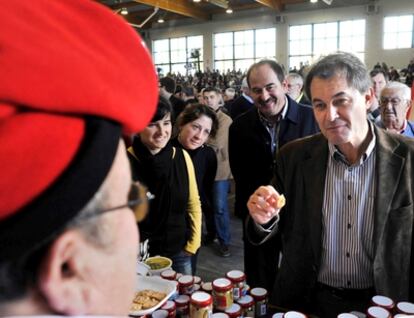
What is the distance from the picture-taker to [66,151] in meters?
0.40

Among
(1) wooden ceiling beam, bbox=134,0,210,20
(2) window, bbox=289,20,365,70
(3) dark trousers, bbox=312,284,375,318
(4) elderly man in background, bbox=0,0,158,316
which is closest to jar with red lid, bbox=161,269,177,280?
(3) dark trousers, bbox=312,284,375,318

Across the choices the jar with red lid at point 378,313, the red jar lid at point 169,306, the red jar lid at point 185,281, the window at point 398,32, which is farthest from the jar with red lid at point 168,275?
the window at point 398,32

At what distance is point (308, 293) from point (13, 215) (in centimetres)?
161

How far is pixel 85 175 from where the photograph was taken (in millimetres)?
417

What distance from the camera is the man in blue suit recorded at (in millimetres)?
2762

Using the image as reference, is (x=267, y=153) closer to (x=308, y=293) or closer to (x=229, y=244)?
A: (x=308, y=293)

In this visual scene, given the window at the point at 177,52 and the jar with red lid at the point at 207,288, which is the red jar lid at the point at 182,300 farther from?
the window at the point at 177,52

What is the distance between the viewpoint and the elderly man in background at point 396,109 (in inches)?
126

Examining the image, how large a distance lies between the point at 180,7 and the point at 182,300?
15110 mm

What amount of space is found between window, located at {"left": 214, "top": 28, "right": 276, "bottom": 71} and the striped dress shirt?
16449mm

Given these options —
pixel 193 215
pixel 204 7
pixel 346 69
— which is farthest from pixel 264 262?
pixel 204 7

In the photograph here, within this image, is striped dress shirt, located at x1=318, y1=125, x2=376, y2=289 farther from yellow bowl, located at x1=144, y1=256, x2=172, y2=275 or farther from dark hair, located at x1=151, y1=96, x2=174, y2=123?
dark hair, located at x1=151, y1=96, x2=174, y2=123

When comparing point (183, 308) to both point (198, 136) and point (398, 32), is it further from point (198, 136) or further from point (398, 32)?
point (398, 32)

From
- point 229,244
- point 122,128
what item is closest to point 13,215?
point 122,128
